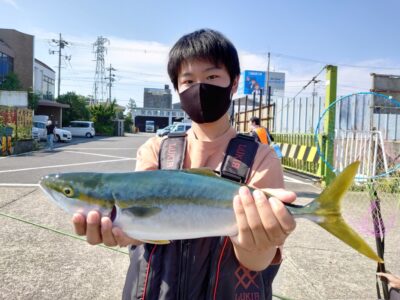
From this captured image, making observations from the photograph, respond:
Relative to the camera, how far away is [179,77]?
2211 mm

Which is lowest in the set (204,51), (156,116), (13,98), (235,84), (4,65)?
(235,84)

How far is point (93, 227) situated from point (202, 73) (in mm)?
1009

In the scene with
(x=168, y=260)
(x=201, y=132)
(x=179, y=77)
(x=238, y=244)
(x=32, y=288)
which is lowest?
(x=32, y=288)

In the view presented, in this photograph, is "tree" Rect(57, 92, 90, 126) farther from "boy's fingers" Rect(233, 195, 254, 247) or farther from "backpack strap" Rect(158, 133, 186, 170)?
"boy's fingers" Rect(233, 195, 254, 247)

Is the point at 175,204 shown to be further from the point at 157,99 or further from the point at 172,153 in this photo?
the point at 157,99

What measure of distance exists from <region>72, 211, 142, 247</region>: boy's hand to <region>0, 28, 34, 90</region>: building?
142ft

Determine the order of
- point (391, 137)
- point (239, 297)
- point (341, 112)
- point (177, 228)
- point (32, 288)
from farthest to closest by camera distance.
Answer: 1. point (391, 137)
2. point (341, 112)
3. point (32, 288)
4. point (239, 297)
5. point (177, 228)

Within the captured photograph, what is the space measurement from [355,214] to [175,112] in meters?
86.2

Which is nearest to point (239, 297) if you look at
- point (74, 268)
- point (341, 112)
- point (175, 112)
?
point (74, 268)

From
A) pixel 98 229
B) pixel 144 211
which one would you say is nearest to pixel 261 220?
pixel 144 211

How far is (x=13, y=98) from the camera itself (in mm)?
23188

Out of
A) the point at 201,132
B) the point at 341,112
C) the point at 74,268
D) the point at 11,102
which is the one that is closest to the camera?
the point at 201,132

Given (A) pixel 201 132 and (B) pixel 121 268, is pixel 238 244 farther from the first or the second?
(B) pixel 121 268

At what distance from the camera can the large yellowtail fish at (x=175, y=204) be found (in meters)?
1.62
